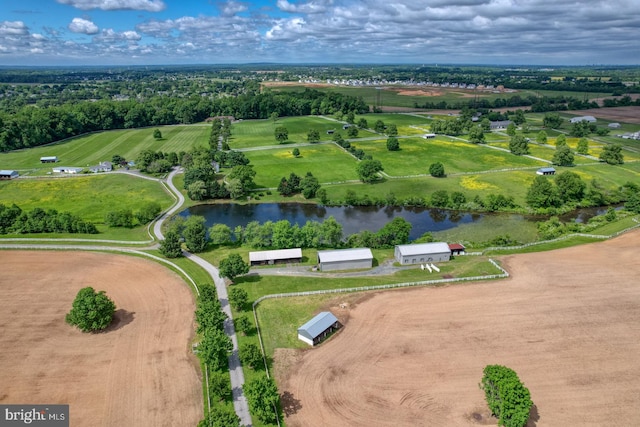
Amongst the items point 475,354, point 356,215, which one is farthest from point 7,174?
point 475,354

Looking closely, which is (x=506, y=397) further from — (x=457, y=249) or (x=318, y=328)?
(x=457, y=249)

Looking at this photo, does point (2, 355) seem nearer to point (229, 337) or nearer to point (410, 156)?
point (229, 337)

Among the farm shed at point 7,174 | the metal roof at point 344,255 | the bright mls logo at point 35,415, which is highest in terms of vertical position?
the farm shed at point 7,174

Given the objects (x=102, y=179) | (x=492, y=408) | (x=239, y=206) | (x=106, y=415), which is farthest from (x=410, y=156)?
(x=106, y=415)

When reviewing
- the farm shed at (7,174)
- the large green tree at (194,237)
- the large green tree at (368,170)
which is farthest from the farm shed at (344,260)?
the farm shed at (7,174)

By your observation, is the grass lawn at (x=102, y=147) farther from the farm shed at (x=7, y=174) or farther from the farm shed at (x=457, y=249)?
the farm shed at (x=457, y=249)

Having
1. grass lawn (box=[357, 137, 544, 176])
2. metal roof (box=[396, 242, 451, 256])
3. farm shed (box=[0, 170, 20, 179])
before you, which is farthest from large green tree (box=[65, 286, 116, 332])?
farm shed (box=[0, 170, 20, 179])
